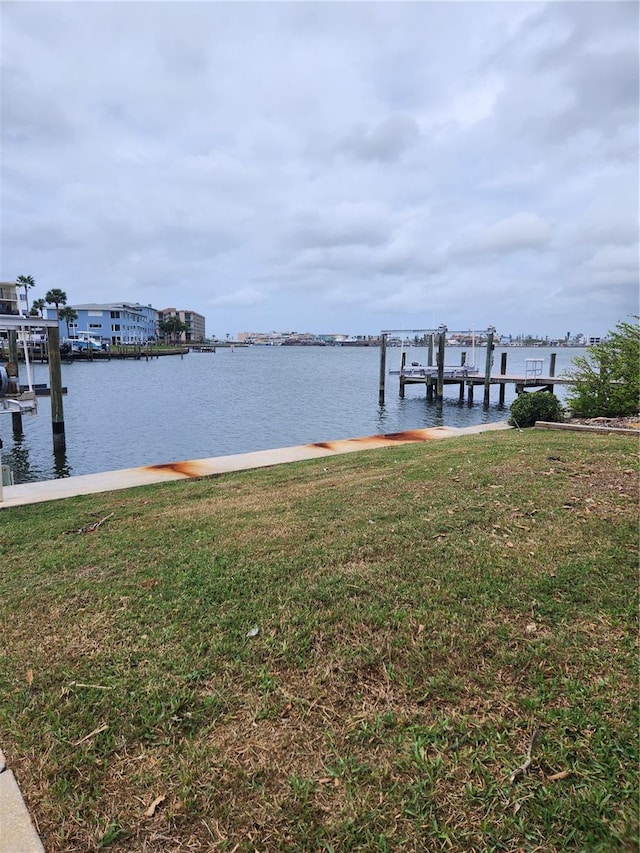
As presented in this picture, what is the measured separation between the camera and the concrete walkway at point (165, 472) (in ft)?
24.9

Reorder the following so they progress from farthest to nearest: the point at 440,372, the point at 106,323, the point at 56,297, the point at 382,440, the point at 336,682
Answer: the point at 106,323 → the point at 56,297 → the point at 440,372 → the point at 382,440 → the point at 336,682

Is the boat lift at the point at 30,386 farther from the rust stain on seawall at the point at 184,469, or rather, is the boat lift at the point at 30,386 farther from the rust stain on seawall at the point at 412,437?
the rust stain on seawall at the point at 412,437

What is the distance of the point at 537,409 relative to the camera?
39.1ft

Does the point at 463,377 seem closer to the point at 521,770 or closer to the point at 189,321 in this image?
the point at 521,770

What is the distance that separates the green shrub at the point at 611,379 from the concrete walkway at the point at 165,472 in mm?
3705

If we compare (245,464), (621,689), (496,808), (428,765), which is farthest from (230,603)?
(245,464)

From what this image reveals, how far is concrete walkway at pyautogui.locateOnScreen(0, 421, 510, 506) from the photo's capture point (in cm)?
760

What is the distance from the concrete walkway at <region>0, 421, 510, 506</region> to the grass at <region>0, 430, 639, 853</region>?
8.77 feet

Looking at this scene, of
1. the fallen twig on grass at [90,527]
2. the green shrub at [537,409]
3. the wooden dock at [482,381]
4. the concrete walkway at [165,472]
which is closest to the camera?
the fallen twig on grass at [90,527]

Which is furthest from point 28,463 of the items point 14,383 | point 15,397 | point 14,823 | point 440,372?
point 440,372

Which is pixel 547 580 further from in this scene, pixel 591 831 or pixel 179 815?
pixel 179 815

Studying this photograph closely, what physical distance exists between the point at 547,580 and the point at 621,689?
0.99 meters

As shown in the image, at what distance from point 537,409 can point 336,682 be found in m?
10.4

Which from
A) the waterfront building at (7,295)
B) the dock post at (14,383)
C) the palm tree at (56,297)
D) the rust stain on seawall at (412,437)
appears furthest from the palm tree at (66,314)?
the rust stain on seawall at (412,437)
